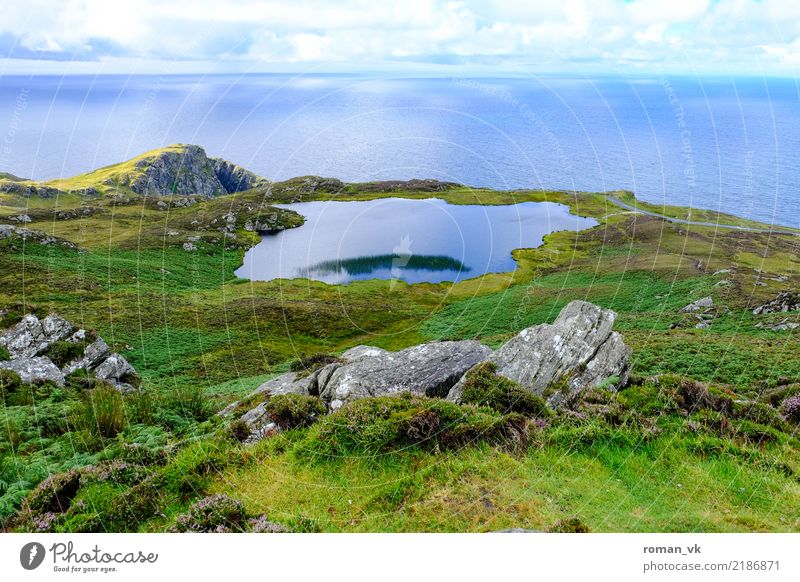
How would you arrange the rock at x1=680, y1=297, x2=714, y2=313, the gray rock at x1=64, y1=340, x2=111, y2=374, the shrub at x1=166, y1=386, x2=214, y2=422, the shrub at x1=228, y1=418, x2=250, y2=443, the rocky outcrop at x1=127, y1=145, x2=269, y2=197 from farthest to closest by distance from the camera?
the rocky outcrop at x1=127, y1=145, x2=269, y2=197 < the rock at x1=680, y1=297, x2=714, y2=313 < the gray rock at x1=64, y1=340, x2=111, y2=374 < the shrub at x1=166, y1=386, x2=214, y2=422 < the shrub at x1=228, y1=418, x2=250, y2=443

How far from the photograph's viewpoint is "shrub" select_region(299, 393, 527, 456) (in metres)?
9.18

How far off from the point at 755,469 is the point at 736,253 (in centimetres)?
7759

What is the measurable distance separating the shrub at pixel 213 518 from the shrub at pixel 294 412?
271cm

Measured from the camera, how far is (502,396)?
446 inches

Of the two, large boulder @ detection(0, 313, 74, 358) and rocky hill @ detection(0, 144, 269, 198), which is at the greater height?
rocky hill @ detection(0, 144, 269, 198)

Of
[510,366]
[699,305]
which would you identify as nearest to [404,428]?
[510,366]

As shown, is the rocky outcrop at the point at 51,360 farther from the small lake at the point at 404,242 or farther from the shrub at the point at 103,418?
the small lake at the point at 404,242

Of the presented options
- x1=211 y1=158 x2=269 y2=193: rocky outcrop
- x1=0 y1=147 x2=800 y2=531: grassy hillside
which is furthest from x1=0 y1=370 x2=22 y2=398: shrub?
x1=211 y1=158 x2=269 y2=193: rocky outcrop

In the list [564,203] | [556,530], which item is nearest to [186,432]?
[556,530]

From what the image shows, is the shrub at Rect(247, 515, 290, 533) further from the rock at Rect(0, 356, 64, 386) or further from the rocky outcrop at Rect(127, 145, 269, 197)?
the rocky outcrop at Rect(127, 145, 269, 197)

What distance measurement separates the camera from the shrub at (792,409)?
11.9m

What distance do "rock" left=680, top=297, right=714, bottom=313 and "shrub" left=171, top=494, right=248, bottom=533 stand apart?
146ft

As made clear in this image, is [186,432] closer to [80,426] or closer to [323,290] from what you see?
[80,426]

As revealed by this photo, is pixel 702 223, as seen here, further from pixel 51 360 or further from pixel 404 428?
pixel 51 360
